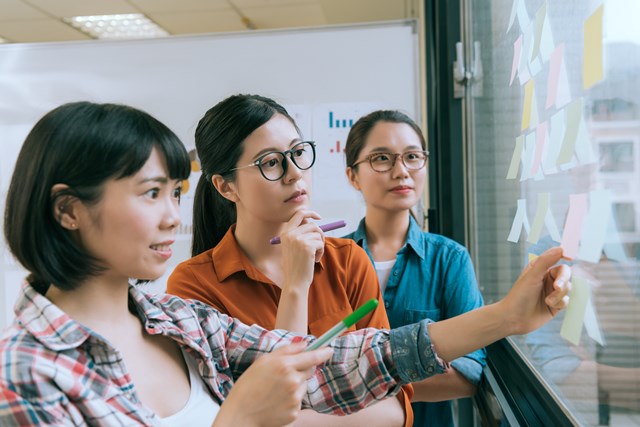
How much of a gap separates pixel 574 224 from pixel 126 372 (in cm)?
68

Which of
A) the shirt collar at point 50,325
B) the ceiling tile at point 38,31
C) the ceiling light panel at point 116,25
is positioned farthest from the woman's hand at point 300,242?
the ceiling tile at point 38,31

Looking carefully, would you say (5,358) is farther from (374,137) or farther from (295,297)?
(374,137)

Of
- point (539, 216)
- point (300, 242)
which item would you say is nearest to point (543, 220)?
point (539, 216)

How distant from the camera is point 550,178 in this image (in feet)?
3.53

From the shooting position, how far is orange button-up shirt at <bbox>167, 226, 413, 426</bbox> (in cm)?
131

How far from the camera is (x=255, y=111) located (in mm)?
1368

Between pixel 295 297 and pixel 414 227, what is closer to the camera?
pixel 295 297

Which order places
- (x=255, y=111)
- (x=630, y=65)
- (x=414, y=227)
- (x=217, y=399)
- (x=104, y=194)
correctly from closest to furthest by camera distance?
(x=630, y=65), (x=104, y=194), (x=217, y=399), (x=255, y=111), (x=414, y=227)

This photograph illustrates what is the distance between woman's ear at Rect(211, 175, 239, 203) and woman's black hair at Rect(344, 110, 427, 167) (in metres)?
0.50

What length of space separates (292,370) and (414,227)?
0.96 metres

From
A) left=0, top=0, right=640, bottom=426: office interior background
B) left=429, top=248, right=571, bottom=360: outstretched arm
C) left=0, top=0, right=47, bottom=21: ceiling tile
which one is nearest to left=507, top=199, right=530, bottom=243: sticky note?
left=0, top=0, right=640, bottom=426: office interior background

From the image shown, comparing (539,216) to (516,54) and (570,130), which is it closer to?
(570,130)

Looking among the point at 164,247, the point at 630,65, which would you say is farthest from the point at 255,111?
the point at 630,65

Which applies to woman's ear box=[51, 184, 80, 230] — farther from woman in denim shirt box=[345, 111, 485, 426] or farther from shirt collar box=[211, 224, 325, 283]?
woman in denim shirt box=[345, 111, 485, 426]
